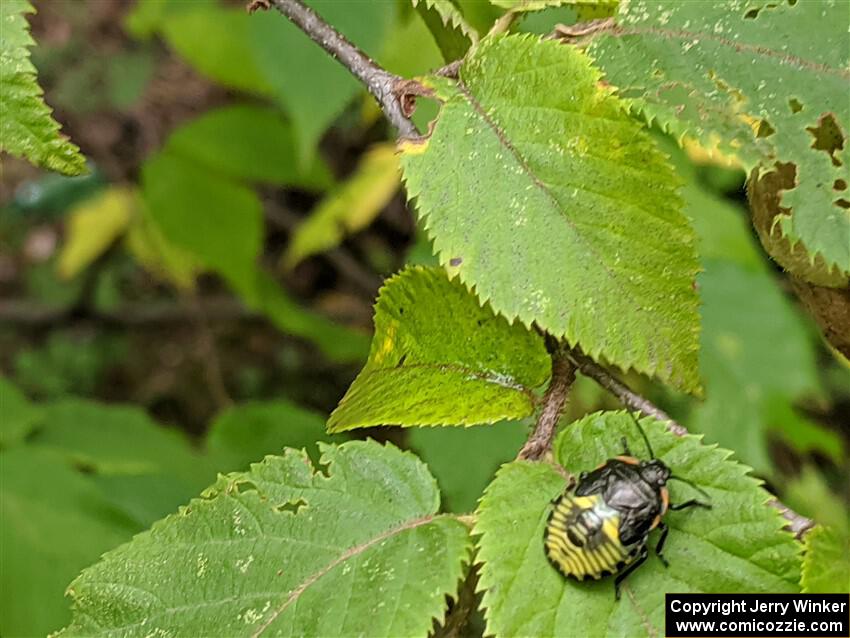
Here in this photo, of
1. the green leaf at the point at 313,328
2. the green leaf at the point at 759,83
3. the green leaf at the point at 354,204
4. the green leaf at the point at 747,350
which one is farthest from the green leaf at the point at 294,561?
the green leaf at the point at 354,204

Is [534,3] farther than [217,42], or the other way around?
[217,42]

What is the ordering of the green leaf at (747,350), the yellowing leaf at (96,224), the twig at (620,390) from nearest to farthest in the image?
the twig at (620,390), the green leaf at (747,350), the yellowing leaf at (96,224)

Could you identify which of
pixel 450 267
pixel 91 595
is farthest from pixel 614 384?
pixel 91 595

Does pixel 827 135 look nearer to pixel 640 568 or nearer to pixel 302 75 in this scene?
pixel 640 568

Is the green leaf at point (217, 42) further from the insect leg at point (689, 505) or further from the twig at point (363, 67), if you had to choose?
the insect leg at point (689, 505)

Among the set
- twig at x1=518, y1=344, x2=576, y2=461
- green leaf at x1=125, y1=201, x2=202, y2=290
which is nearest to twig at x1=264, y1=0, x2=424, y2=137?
twig at x1=518, y1=344, x2=576, y2=461

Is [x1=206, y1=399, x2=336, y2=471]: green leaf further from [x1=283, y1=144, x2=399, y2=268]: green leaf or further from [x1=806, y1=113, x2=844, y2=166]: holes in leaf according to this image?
[x1=806, y1=113, x2=844, y2=166]: holes in leaf

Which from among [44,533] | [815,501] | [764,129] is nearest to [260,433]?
[44,533]
